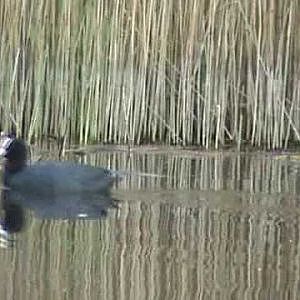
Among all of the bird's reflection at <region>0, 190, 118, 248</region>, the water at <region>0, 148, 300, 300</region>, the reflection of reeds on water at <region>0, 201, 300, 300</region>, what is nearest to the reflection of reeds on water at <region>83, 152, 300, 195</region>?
the water at <region>0, 148, 300, 300</region>

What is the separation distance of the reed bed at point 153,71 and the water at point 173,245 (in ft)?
3.79

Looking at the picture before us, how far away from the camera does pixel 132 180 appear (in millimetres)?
6047

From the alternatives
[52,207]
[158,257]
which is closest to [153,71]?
[52,207]

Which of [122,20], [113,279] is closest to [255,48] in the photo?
[122,20]

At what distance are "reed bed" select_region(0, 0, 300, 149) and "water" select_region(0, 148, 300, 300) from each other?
1156mm

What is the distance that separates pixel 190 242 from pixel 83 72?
3038mm

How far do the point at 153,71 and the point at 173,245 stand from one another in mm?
3001

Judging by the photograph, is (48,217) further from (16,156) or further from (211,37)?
(211,37)

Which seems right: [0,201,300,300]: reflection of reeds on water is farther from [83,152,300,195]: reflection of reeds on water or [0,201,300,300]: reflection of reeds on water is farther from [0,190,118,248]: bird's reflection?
[83,152,300,195]: reflection of reeds on water

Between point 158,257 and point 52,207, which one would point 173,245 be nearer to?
point 158,257

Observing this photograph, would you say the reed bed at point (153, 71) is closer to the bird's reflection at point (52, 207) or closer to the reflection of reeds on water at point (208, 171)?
the reflection of reeds on water at point (208, 171)

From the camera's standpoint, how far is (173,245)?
4703mm

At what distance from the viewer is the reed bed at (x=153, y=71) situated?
7.50 metres

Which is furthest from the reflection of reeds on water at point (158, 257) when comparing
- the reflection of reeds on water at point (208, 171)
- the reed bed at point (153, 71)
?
the reed bed at point (153, 71)
